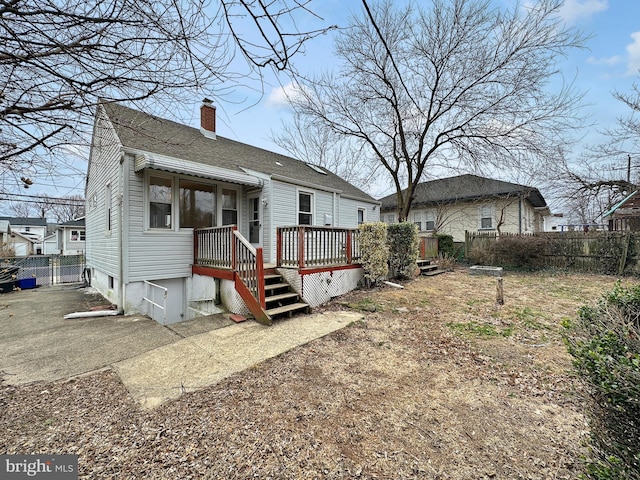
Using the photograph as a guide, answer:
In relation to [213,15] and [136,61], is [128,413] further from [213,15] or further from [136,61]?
[213,15]

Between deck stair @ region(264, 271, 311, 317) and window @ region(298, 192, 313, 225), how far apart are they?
3436 mm

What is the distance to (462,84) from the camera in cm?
1151

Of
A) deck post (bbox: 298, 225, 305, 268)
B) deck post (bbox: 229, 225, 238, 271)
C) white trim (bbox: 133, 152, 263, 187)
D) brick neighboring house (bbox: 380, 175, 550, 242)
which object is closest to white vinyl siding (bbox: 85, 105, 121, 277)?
white trim (bbox: 133, 152, 263, 187)

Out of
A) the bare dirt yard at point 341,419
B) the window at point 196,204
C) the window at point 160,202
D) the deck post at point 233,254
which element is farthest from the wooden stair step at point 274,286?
the window at point 160,202

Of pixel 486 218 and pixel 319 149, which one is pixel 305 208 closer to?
pixel 319 149

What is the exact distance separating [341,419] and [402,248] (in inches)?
273

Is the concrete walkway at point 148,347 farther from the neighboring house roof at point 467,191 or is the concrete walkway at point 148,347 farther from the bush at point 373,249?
the neighboring house roof at point 467,191

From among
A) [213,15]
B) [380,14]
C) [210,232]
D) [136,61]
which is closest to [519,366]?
[213,15]

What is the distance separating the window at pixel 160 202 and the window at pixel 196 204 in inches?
11.2

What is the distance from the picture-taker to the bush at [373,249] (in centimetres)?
778

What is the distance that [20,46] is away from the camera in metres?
2.08

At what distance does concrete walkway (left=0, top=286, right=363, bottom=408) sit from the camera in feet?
11.2

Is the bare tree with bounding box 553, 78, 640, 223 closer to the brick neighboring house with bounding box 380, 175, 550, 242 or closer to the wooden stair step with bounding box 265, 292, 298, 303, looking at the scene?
the brick neighboring house with bounding box 380, 175, 550, 242

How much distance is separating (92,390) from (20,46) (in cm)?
330
